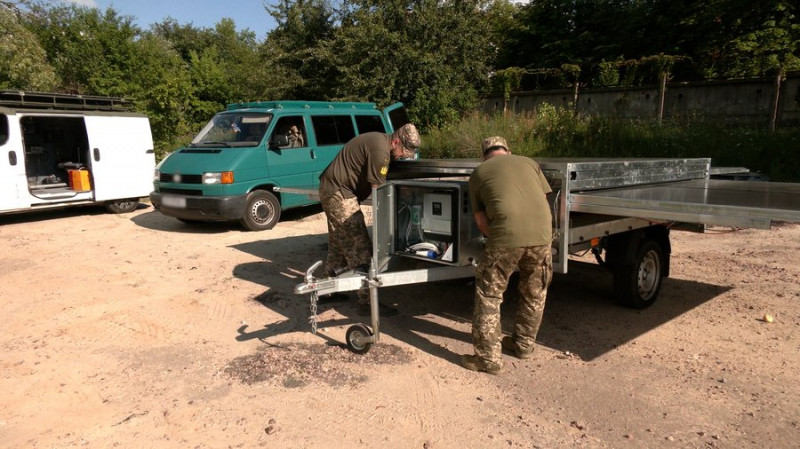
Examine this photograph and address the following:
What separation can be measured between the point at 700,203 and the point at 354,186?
2789 millimetres

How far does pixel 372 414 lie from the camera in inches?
133

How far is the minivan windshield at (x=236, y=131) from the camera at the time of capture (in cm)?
950

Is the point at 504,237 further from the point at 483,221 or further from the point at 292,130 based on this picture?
the point at 292,130

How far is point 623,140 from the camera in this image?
42.1 feet

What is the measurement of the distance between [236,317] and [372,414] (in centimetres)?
233

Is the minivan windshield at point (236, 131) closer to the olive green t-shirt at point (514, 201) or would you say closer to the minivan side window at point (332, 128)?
the minivan side window at point (332, 128)

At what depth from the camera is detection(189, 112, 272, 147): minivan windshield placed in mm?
9500

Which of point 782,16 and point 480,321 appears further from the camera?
point 782,16

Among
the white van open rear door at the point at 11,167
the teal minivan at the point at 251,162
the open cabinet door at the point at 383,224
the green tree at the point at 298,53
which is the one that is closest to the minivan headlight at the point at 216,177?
the teal minivan at the point at 251,162

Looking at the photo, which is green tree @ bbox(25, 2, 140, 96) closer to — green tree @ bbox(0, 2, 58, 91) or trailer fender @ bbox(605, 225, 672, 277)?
green tree @ bbox(0, 2, 58, 91)

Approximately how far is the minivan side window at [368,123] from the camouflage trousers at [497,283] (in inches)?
300

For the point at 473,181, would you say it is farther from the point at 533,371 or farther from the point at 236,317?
the point at 236,317

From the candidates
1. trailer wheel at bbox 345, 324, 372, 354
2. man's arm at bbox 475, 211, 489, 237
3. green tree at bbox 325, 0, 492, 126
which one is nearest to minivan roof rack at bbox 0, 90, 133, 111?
green tree at bbox 325, 0, 492, 126

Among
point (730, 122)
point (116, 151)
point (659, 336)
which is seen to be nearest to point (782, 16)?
point (730, 122)
